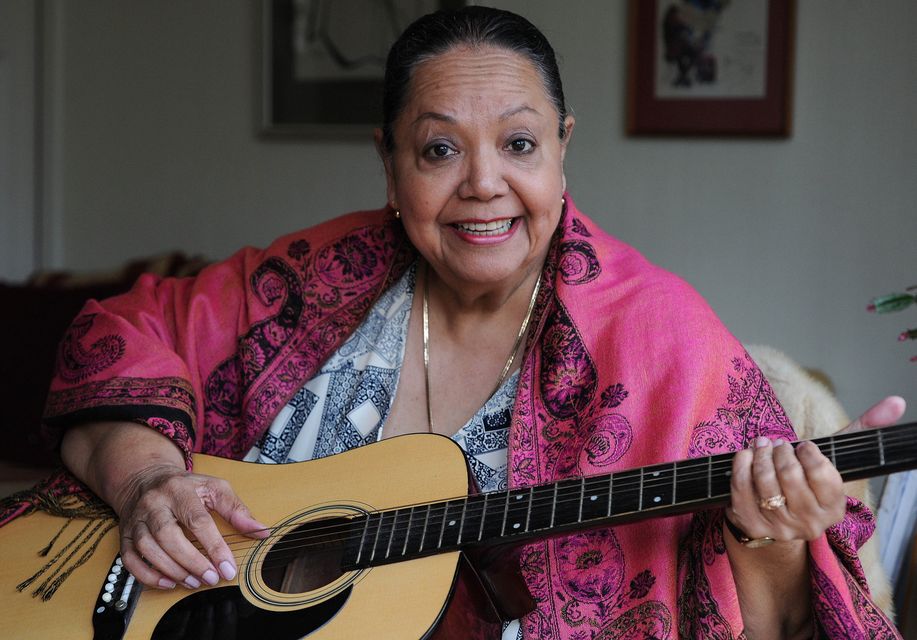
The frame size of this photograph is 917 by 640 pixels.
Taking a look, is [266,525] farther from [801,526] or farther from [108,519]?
[801,526]

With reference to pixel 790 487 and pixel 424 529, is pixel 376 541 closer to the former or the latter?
pixel 424 529

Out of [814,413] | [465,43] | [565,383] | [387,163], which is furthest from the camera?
[814,413]

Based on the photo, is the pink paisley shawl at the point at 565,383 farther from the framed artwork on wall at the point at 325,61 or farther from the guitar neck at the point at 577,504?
the framed artwork on wall at the point at 325,61

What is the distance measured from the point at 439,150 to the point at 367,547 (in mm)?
643

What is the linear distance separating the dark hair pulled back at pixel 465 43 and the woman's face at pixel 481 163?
18 millimetres

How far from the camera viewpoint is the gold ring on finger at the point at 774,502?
1.11 meters

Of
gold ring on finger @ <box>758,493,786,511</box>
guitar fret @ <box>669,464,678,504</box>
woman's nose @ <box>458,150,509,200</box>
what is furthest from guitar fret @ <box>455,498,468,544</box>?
woman's nose @ <box>458,150,509,200</box>

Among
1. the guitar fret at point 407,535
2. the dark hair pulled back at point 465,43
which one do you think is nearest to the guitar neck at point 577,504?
the guitar fret at point 407,535

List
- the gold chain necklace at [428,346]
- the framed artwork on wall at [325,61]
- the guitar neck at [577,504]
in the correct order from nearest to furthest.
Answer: the guitar neck at [577,504]
the gold chain necklace at [428,346]
the framed artwork on wall at [325,61]

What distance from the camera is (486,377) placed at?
169 centimetres

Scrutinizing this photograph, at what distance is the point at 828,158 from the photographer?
8.95ft

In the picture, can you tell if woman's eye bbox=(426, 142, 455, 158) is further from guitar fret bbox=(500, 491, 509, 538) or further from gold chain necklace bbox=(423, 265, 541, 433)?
guitar fret bbox=(500, 491, 509, 538)

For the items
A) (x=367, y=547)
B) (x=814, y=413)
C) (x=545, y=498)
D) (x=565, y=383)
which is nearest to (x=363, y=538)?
(x=367, y=547)

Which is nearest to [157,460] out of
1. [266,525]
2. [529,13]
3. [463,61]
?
[266,525]
